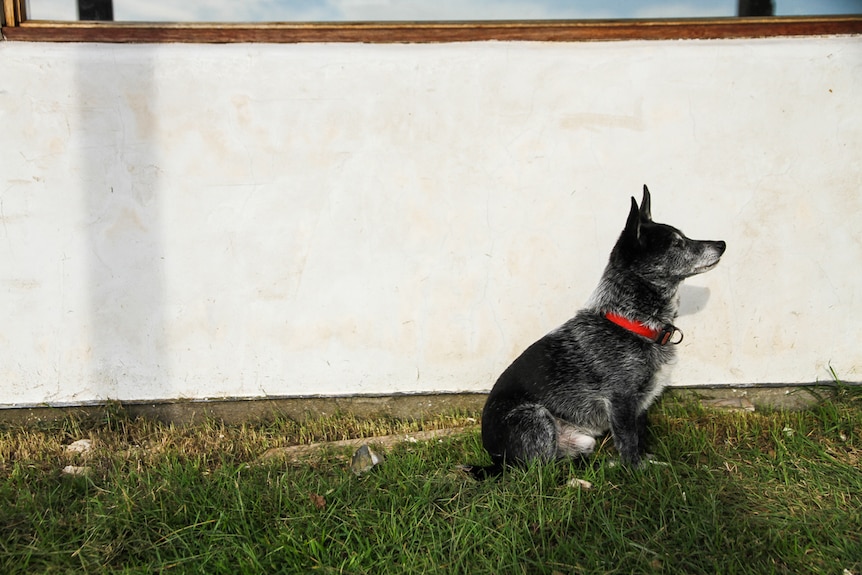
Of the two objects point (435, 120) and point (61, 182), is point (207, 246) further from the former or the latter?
point (435, 120)

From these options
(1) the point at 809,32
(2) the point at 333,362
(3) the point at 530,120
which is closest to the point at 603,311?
(3) the point at 530,120

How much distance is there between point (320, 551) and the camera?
9.37 feet

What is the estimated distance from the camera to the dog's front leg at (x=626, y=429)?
3428 mm

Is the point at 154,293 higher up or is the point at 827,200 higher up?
the point at 827,200

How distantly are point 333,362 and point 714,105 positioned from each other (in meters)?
2.67

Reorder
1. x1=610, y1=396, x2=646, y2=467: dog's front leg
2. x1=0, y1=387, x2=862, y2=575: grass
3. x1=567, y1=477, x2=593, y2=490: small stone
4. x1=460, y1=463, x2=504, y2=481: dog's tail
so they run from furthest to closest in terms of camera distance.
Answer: x1=610, y1=396, x2=646, y2=467: dog's front leg, x1=460, y1=463, x2=504, y2=481: dog's tail, x1=567, y1=477, x2=593, y2=490: small stone, x1=0, y1=387, x2=862, y2=575: grass

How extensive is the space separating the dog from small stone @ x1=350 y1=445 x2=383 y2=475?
1.74 feet

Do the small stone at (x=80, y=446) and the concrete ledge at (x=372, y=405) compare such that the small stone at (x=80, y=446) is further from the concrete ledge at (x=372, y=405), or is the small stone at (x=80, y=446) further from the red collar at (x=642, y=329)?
the red collar at (x=642, y=329)

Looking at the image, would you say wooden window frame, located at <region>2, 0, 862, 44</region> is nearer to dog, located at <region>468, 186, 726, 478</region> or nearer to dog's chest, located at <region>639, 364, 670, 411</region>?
dog, located at <region>468, 186, 726, 478</region>

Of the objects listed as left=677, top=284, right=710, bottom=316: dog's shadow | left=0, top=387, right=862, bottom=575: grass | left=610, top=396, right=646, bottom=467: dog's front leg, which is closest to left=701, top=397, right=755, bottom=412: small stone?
left=0, top=387, right=862, bottom=575: grass

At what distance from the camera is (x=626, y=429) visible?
3.44m

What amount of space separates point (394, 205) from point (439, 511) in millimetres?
1840

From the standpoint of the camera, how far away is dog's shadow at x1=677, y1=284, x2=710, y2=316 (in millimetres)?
4328

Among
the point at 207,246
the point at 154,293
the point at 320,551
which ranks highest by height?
the point at 207,246
